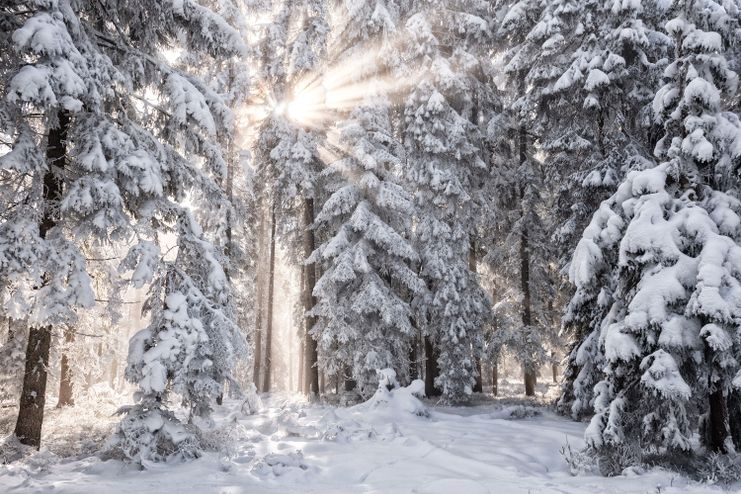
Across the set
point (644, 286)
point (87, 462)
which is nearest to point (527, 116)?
point (644, 286)

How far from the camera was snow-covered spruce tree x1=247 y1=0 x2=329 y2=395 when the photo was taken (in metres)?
17.8

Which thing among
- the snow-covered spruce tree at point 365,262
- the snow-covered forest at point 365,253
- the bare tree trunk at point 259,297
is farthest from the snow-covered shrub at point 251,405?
the bare tree trunk at point 259,297

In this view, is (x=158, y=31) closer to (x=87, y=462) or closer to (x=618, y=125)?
(x=87, y=462)

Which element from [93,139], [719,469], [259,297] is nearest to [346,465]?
[719,469]

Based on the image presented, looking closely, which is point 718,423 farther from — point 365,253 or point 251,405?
point 365,253

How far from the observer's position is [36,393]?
26.4 feet

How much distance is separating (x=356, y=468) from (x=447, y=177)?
1277cm

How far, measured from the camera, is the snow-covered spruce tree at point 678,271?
22.0 ft

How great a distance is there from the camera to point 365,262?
16.2m

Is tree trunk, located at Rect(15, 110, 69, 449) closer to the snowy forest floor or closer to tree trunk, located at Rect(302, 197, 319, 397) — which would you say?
the snowy forest floor

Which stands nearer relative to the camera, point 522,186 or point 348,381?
point 348,381

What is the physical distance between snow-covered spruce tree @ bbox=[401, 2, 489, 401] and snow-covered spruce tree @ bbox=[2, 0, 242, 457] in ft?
32.0

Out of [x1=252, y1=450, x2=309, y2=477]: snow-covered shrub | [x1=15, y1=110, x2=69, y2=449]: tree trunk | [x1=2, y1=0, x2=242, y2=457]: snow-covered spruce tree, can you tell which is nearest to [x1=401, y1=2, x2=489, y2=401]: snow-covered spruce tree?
[x1=2, y1=0, x2=242, y2=457]: snow-covered spruce tree

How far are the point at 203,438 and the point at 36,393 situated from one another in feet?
9.27
